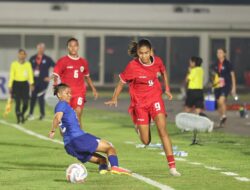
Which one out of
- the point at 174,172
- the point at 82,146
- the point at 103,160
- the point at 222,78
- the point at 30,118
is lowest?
the point at 30,118

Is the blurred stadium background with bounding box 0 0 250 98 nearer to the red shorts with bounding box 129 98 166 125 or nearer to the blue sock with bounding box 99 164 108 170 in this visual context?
the red shorts with bounding box 129 98 166 125

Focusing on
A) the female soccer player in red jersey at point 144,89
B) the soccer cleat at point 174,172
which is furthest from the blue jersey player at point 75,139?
the female soccer player in red jersey at point 144,89

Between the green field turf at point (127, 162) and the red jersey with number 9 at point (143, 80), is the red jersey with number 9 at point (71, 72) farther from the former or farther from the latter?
the red jersey with number 9 at point (143, 80)

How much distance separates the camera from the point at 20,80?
88.8 feet

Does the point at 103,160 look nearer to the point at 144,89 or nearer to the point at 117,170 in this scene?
the point at 117,170

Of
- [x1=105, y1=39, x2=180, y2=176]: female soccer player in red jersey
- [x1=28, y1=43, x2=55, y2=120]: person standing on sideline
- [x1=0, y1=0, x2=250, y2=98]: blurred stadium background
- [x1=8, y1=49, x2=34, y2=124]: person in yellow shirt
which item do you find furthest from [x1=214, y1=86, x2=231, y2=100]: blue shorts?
[x1=0, y1=0, x2=250, y2=98]: blurred stadium background

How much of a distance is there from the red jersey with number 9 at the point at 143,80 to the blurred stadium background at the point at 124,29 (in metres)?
33.6

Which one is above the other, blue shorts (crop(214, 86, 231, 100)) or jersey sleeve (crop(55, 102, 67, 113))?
jersey sleeve (crop(55, 102, 67, 113))

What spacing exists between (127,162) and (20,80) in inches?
433

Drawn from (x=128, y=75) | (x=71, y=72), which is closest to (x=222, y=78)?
(x=71, y=72)

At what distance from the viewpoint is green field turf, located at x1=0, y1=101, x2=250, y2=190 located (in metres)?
13.4

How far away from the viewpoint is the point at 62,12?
48719 mm

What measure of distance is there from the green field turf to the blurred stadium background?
2352cm

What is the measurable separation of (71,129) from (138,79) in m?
1.47
